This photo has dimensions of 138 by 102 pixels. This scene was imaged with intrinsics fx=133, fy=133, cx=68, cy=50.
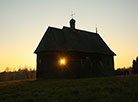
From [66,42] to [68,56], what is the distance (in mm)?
2959

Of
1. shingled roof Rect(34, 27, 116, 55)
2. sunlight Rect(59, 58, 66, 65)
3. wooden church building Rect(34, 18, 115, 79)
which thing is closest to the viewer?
wooden church building Rect(34, 18, 115, 79)

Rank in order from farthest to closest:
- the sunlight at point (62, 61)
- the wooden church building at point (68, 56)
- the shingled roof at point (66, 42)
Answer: the shingled roof at point (66, 42) < the sunlight at point (62, 61) < the wooden church building at point (68, 56)

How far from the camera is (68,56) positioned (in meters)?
22.7

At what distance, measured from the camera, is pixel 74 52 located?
23.4 metres

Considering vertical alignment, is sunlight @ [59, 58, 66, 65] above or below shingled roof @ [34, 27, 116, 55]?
below

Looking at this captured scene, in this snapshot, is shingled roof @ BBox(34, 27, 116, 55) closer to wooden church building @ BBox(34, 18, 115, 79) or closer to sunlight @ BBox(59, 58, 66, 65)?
wooden church building @ BBox(34, 18, 115, 79)

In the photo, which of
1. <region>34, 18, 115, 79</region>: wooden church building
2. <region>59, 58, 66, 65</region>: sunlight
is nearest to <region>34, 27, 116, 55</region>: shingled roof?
<region>34, 18, 115, 79</region>: wooden church building

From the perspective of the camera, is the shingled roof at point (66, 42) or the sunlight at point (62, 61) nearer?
the sunlight at point (62, 61)

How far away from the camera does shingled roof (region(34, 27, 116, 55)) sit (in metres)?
22.8

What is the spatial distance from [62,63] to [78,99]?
46.5 ft

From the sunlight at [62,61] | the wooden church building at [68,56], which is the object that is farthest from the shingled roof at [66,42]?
the sunlight at [62,61]

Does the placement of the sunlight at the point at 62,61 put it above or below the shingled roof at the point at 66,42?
below

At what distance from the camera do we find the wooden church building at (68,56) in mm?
21906

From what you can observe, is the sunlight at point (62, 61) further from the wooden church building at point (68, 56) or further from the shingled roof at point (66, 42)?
the shingled roof at point (66, 42)
